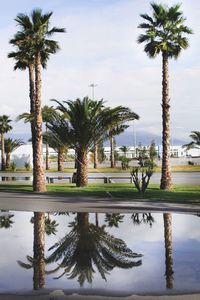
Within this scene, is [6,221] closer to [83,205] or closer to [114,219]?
[114,219]

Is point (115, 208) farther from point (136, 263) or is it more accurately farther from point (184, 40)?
point (184, 40)

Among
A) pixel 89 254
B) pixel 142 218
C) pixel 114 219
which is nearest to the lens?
pixel 89 254

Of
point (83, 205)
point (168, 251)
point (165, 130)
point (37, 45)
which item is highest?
point (37, 45)

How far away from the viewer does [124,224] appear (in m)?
13.5

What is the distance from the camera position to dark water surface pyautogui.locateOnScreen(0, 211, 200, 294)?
7.09m

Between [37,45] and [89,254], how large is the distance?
740 inches

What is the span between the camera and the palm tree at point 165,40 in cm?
2516

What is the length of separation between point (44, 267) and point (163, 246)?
305 cm

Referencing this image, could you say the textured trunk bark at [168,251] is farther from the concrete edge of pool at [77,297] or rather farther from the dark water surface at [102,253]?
the concrete edge of pool at [77,297]

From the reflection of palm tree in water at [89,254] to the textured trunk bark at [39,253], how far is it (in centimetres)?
22

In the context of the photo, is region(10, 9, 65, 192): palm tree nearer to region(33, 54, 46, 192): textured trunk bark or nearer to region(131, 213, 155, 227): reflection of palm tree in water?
region(33, 54, 46, 192): textured trunk bark

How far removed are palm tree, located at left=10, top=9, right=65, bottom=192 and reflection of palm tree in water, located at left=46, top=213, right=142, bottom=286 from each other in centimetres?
1369

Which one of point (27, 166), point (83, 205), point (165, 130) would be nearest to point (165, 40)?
point (165, 130)

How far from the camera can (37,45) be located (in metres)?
25.8
